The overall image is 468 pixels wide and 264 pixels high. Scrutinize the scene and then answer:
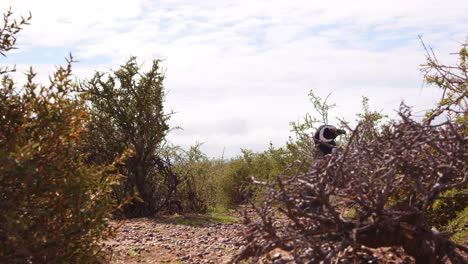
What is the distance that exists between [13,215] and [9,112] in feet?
3.23

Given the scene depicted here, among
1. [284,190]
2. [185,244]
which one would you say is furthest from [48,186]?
[185,244]

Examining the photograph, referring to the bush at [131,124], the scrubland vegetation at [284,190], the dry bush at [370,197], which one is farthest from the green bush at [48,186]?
the bush at [131,124]

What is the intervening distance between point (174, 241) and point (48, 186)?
186 inches

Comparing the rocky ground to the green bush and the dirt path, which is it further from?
the green bush

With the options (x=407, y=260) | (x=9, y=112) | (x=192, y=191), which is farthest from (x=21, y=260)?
(x=192, y=191)

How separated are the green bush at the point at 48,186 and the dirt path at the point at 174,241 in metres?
1.81

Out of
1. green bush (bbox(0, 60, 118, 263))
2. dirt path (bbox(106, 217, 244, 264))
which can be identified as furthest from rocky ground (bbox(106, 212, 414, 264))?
green bush (bbox(0, 60, 118, 263))

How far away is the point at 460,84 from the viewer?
25.2 feet

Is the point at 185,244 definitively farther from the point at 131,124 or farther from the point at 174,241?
the point at 131,124

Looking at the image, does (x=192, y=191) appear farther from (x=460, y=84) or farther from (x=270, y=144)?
(x=460, y=84)

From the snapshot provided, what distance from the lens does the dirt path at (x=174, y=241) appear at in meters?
8.24

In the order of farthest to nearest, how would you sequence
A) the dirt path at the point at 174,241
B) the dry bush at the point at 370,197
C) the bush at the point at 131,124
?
the bush at the point at 131,124 → the dirt path at the point at 174,241 → the dry bush at the point at 370,197

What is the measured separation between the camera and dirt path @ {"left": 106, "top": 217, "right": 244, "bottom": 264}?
8.24 meters

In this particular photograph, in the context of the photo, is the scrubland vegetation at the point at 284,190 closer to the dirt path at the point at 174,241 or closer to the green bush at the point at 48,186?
the green bush at the point at 48,186
